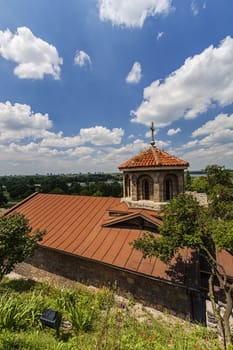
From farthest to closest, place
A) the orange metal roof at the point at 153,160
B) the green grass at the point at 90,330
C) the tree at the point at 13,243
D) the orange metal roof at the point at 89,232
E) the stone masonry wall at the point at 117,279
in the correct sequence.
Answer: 1. the orange metal roof at the point at 153,160
2. the orange metal roof at the point at 89,232
3. the stone masonry wall at the point at 117,279
4. the tree at the point at 13,243
5. the green grass at the point at 90,330

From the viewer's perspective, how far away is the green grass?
15.6 feet

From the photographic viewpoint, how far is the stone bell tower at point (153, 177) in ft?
35.1

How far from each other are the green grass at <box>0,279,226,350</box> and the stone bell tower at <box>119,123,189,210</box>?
17.7 ft

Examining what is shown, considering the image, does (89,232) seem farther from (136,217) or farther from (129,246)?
(136,217)

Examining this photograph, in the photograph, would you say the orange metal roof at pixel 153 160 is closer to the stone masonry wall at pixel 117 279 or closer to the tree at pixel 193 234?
the tree at pixel 193 234

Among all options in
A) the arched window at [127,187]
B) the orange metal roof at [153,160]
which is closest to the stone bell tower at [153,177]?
the orange metal roof at [153,160]

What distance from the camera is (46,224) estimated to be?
12.5 metres

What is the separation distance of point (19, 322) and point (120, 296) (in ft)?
15.8

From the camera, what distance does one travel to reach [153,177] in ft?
35.6

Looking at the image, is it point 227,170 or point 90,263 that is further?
point 90,263

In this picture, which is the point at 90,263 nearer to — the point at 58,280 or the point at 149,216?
the point at 58,280

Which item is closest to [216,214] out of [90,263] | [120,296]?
[120,296]

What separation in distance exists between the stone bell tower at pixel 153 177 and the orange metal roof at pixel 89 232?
888mm

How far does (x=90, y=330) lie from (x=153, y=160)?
825 cm
